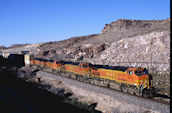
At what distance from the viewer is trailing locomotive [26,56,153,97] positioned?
16156mm

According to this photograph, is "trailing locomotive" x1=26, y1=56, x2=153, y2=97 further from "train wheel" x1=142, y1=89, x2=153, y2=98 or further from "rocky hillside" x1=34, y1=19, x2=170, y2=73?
"rocky hillside" x1=34, y1=19, x2=170, y2=73

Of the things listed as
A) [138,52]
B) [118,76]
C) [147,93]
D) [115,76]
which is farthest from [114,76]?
[138,52]

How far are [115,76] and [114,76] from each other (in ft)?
0.56

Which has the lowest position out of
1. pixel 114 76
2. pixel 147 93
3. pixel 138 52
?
pixel 147 93

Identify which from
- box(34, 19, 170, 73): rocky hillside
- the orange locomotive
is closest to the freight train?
the orange locomotive

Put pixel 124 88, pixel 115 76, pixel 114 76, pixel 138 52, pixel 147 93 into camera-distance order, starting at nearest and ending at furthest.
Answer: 1. pixel 147 93
2. pixel 124 88
3. pixel 115 76
4. pixel 114 76
5. pixel 138 52

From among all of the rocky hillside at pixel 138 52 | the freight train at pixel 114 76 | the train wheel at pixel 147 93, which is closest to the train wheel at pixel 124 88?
the freight train at pixel 114 76

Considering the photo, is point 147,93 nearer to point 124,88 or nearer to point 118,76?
point 124,88

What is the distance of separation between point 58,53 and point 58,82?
33.1m

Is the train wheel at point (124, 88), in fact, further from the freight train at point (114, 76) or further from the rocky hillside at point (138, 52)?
the rocky hillside at point (138, 52)

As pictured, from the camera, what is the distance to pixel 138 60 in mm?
31234

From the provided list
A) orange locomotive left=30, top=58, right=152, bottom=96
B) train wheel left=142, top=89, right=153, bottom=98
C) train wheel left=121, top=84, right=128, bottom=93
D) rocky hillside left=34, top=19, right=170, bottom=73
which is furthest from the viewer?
rocky hillside left=34, top=19, right=170, bottom=73

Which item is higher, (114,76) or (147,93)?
(114,76)

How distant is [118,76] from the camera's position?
18500 millimetres
